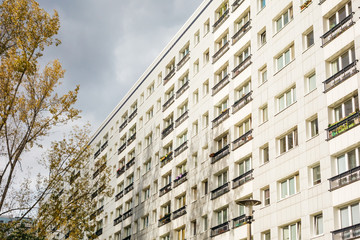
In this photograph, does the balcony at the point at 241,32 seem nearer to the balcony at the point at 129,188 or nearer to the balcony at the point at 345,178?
the balcony at the point at 345,178

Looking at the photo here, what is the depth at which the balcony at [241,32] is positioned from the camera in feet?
143

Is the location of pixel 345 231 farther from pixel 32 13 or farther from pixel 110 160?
pixel 110 160

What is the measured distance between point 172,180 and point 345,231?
25963 mm

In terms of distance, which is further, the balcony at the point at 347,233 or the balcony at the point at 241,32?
the balcony at the point at 241,32

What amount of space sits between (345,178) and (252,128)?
1124 centimetres

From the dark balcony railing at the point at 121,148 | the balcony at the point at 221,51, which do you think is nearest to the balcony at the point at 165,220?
the balcony at the point at 221,51

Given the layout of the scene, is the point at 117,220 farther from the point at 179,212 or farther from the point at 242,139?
the point at 242,139

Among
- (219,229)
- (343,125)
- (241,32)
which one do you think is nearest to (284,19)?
(241,32)

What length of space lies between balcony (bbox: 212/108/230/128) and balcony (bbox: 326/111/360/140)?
13.6 metres

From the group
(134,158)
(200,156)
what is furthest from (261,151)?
(134,158)

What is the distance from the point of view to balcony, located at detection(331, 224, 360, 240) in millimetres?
27562

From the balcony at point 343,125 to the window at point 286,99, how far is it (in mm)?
4992

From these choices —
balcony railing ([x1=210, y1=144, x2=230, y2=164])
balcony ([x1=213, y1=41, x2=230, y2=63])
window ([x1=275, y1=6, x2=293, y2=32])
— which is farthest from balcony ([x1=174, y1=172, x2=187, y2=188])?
window ([x1=275, y1=6, x2=293, y2=32])

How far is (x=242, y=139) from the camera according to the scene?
41.0 meters
